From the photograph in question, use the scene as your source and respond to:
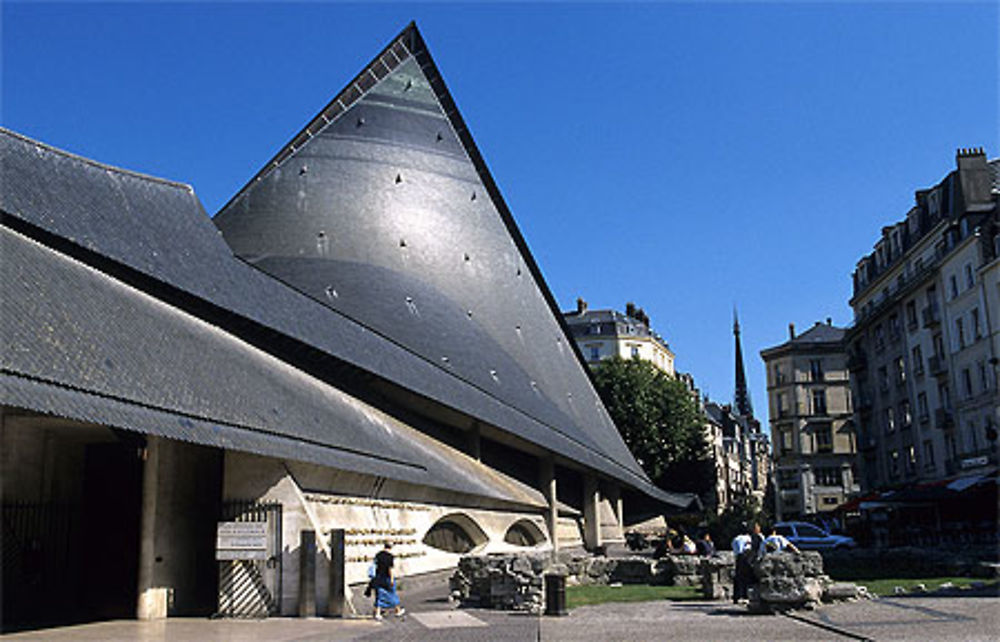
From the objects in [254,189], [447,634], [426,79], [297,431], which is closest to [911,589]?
[447,634]

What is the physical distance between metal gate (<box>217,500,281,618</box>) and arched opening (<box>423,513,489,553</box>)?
10.1 m

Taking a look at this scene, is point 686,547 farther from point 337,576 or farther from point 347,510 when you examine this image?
point 337,576

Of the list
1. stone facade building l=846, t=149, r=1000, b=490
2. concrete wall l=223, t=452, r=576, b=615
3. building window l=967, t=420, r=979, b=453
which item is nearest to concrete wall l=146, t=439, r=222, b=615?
concrete wall l=223, t=452, r=576, b=615

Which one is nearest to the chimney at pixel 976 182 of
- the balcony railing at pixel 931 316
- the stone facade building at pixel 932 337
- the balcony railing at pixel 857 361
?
the stone facade building at pixel 932 337

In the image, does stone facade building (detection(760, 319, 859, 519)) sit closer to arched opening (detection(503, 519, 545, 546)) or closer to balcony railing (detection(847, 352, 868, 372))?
balcony railing (detection(847, 352, 868, 372))

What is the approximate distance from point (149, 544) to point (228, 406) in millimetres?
2700

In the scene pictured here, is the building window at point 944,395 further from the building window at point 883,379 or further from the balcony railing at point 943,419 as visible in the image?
the building window at point 883,379

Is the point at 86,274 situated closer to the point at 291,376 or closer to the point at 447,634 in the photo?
the point at 291,376

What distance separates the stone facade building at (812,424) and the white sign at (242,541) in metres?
69.5

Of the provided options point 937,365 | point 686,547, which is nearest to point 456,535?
point 686,547

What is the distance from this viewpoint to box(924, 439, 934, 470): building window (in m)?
48.4

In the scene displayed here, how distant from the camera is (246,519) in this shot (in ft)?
51.8

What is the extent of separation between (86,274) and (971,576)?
2044 cm

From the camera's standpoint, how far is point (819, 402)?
265 feet
